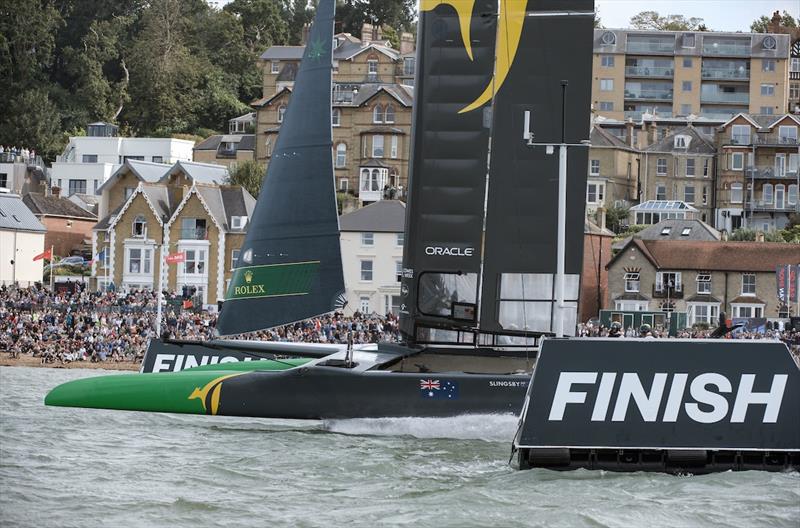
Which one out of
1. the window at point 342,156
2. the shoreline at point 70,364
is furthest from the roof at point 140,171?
the shoreline at point 70,364

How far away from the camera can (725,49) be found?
10512 cm

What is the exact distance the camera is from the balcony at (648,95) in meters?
106

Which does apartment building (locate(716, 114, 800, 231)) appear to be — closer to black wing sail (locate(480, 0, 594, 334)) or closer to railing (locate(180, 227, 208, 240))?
railing (locate(180, 227, 208, 240))

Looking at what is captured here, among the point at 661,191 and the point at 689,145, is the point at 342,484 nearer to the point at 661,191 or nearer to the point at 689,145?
the point at 661,191

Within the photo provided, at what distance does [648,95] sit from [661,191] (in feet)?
67.0

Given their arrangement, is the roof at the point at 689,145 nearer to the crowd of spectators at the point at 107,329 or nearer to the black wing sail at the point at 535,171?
the crowd of spectators at the point at 107,329

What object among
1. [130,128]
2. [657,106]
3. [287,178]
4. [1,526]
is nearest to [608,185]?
[657,106]

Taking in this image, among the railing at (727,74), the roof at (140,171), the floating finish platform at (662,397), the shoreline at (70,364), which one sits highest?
the railing at (727,74)

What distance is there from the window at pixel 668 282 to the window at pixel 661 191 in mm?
23863

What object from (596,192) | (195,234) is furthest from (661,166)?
(195,234)

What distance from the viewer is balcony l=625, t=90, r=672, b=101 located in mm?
106250

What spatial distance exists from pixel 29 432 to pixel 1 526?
Answer: 820cm

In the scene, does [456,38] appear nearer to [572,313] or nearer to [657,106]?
[572,313]

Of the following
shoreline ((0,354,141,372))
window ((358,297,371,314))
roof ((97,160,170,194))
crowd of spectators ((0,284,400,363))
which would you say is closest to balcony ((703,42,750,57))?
roof ((97,160,170,194))
